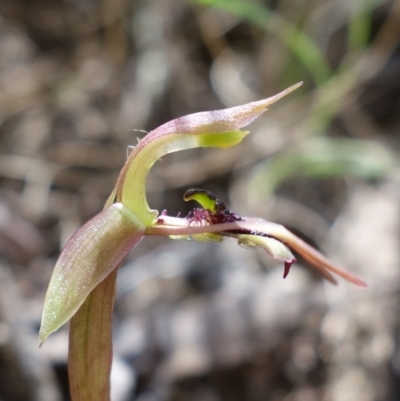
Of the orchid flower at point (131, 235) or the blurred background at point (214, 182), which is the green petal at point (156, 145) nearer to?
the orchid flower at point (131, 235)

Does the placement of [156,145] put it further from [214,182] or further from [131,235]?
[214,182]

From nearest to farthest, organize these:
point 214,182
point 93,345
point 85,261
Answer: point 85,261 < point 93,345 < point 214,182

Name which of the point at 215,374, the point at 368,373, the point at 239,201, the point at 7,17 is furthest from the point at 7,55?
the point at 368,373

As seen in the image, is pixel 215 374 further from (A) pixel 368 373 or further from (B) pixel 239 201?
(B) pixel 239 201

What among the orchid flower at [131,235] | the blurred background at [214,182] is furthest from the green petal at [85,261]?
the blurred background at [214,182]

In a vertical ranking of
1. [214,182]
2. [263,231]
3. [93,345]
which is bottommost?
[214,182]

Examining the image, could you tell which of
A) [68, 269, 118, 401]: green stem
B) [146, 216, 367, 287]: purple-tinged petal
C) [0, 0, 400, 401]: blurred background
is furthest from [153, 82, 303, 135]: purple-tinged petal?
[0, 0, 400, 401]: blurred background

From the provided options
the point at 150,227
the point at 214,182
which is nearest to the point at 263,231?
the point at 150,227

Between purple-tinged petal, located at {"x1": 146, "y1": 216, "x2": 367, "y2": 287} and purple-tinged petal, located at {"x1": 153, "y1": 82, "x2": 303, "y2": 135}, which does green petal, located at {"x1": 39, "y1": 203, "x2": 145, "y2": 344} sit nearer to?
purple-tinged petal, located at {"x1": 146, "y1": 216, "x2": 367, "y2": 287}
